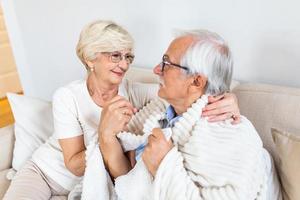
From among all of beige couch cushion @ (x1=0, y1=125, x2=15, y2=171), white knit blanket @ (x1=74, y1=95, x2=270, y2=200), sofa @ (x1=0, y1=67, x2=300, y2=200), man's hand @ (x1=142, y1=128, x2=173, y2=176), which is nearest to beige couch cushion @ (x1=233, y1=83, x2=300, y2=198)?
sofa @ (x1=0, y1=67, x2=300, y2=200)

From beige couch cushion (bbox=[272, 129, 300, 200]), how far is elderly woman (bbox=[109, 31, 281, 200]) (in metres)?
0.04

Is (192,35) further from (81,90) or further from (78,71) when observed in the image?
(78,71)

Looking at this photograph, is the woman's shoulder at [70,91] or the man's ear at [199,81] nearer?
the man's ear at [199,81]

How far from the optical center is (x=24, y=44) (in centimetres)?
272

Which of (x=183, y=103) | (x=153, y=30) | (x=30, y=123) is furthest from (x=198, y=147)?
(x=30, y=123)

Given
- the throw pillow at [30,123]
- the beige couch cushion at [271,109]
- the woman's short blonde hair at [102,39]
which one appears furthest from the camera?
the throw pillow at [30,123]

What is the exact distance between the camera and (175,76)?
3.59 ft

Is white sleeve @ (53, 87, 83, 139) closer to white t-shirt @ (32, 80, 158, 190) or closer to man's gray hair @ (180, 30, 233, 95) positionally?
white t-shirt @ (32, 80, 158, 190)

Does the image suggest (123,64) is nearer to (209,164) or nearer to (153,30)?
Result: (153,30)

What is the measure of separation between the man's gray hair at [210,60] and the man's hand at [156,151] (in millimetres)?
214

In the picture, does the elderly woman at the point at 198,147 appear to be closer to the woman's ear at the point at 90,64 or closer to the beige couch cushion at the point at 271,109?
the beige couch cushion at the point at 271,109

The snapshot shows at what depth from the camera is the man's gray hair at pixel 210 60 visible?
1.05 meters

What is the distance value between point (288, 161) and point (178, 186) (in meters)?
0.37

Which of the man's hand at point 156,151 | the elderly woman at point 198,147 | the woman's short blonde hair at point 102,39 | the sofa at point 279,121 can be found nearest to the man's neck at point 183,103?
the elderly woman at point 198,147
